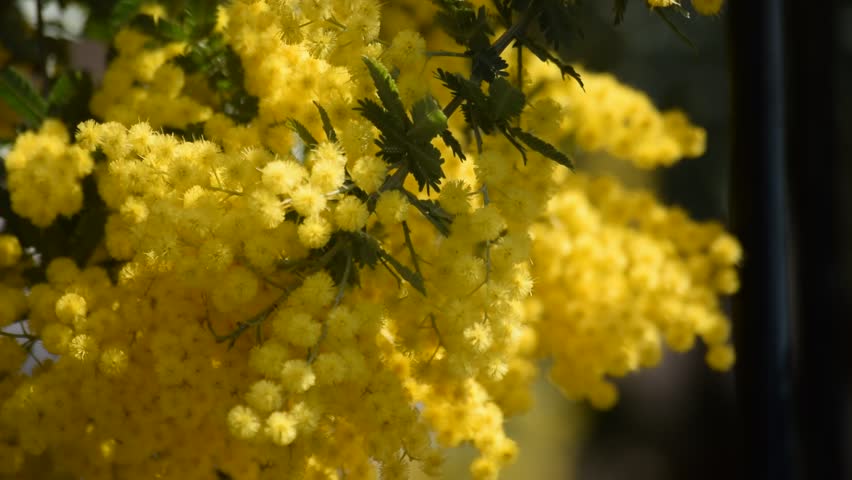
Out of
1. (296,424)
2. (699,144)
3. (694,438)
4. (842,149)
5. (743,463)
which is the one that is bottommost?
(694,438)

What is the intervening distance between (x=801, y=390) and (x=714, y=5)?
22.8 inches

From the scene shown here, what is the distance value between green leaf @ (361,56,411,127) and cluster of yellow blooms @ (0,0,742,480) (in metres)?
0.03

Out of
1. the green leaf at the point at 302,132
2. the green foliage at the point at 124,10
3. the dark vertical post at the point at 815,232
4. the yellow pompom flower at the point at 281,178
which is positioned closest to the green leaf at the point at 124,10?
the green foliage at the point at 124,10

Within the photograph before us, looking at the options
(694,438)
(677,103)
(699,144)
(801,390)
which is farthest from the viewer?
(694,438)

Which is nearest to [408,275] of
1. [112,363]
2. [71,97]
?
[112,363]

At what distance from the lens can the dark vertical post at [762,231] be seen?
1036 mm

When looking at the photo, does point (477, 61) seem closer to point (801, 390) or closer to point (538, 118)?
point (538, 118)

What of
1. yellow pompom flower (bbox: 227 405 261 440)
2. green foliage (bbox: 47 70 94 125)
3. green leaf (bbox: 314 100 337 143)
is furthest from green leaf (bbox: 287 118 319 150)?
green foliage (bbox: 47 70 94 125)

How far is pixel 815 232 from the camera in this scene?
49.3 inches

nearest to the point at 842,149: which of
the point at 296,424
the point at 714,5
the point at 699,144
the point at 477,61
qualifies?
the point at 699,144

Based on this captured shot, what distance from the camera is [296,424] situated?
0.73m

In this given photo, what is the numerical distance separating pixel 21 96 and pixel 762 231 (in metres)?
0.86

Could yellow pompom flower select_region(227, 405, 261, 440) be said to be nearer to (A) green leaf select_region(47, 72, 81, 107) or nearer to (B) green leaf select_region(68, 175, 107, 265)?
(B) green leaf select_region(68, 175, 107, 265)

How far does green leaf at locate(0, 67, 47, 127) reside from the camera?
3.72 ft
